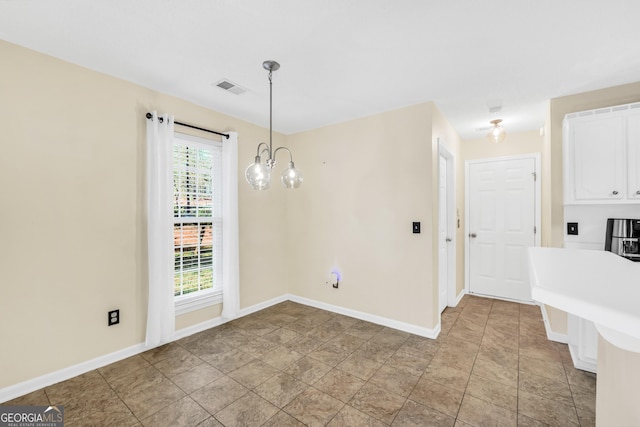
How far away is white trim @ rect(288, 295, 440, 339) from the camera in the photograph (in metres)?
3.10

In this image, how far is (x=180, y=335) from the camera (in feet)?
10.0

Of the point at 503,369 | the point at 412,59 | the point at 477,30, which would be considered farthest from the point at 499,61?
the point at 503,369

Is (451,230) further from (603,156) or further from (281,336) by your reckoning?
(281,336)

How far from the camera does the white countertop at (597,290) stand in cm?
47

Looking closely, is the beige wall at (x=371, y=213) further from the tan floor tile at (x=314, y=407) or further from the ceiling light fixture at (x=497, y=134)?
the tan floor tile at (x=314, y=407)

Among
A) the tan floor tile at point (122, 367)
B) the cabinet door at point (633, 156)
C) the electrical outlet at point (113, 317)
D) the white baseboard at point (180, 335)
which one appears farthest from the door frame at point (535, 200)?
the electrical outlet at point (113, 317)

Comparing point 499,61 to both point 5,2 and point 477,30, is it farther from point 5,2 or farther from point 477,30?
point 5,2

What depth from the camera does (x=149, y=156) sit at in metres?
2.72

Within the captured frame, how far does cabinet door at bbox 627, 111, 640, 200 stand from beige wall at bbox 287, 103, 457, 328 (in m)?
1.54

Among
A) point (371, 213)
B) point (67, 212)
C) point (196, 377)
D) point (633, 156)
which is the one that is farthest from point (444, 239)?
point (67, 212)

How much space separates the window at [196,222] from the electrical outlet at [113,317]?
560 mm

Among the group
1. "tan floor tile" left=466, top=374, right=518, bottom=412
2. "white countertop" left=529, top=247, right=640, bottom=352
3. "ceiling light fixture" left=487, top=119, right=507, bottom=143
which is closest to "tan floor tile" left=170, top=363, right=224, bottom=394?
"tan floor tile" left=466, top=374, right=518, bottom=412

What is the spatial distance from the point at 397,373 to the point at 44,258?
3.00 m

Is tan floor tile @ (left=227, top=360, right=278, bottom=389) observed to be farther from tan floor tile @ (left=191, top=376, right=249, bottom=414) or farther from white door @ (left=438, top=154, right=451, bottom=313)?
white door @ (left=438, top=154, right=451, bottom=313)
